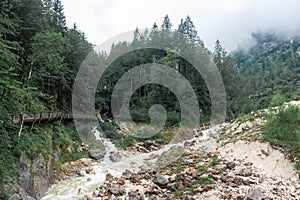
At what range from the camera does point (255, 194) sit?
10344 mm

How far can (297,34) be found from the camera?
131625 mm

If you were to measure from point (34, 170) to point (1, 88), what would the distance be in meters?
→ 5.16

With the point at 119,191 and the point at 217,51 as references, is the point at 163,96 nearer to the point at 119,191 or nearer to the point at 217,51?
Result: the point at 217,51

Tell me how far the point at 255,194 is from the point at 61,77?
1758cm

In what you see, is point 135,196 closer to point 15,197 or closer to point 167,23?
point 15,197

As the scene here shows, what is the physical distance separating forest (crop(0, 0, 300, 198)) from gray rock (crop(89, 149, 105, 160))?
5.83 feet

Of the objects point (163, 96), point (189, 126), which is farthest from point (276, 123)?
point (163, 96)

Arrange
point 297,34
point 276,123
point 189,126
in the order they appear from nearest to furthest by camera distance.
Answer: point 276,123
point 189,126
point 297,34

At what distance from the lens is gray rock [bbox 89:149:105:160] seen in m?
19.9

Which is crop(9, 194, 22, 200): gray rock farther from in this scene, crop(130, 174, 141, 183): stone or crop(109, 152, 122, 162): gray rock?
crop(109, 152, 122, 162): gray rock

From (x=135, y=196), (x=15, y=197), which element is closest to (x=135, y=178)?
(x=135, y=196)

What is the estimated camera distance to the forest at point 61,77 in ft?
33.3

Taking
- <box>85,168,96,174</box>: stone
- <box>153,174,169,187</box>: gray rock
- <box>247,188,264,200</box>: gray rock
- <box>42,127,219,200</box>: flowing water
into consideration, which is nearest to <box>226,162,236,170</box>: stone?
<box>247,188,264,200</box>: gray rock

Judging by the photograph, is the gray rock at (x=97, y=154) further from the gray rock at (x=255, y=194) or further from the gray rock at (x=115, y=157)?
the gray rock at (x=255, y=194)
